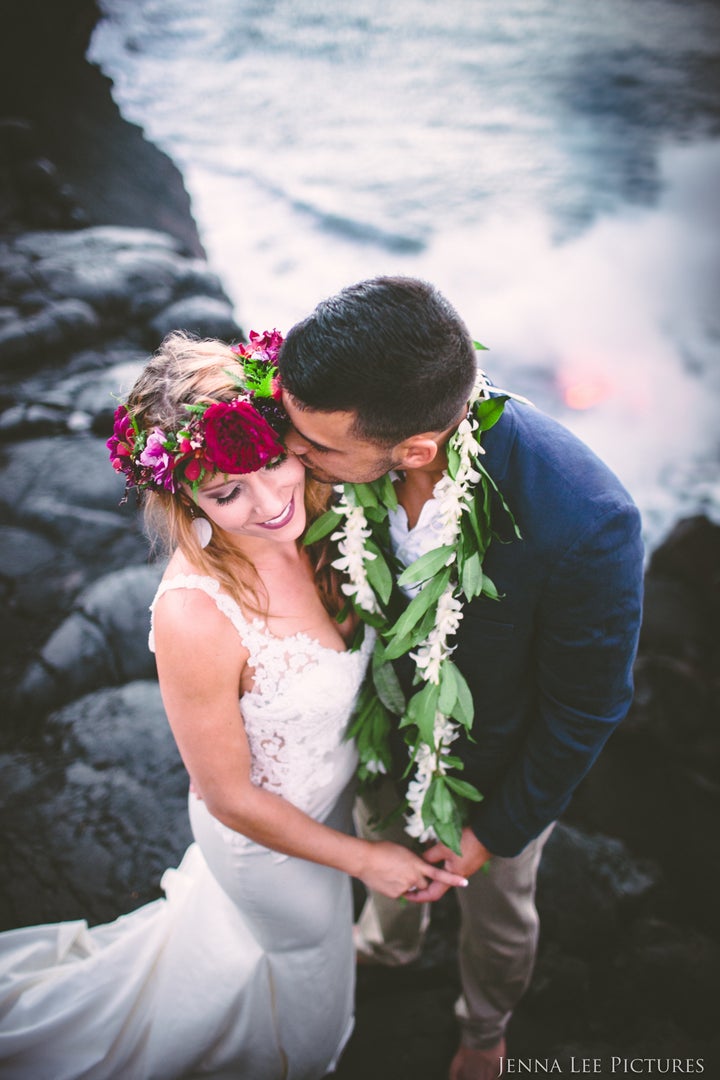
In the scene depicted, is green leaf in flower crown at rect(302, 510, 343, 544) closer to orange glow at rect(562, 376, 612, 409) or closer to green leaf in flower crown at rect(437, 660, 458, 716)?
green leaf in flower crown at rect(437, 660, 458, 716)

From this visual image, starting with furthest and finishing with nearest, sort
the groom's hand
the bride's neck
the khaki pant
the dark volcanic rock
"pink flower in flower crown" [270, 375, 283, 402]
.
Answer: the dark volcanic rock, the khaki pant, the groom's hand, the bride's neck, "pink flower in flower crown" [270, 375, 283, 402]

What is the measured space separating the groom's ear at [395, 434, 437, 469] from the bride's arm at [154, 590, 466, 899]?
69cm

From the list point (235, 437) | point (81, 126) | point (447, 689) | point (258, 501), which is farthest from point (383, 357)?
point (81, 126)

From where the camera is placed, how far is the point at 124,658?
3.77m

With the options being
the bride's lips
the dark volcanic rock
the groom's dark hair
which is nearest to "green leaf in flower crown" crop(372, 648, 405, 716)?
the bride's lips

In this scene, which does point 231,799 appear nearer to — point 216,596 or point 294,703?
point 294,703

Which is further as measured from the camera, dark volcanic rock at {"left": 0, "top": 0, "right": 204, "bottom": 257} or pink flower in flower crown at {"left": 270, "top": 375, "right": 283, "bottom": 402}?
dark volcanic rock at {"left": 0, "top": 0, "right": 204, "bottom": 257}

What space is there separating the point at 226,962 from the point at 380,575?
1.66m

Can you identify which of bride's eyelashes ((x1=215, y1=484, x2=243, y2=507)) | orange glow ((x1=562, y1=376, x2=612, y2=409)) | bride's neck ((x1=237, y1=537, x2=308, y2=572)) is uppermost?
bride's eyelashes ((x1=215, y1=484, x2=243, y2=507))

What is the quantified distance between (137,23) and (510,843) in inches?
696

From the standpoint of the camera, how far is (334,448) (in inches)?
59.9

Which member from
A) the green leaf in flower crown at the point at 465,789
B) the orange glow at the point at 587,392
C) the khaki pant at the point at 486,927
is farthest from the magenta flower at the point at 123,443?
the orange glow at the point at 587,392

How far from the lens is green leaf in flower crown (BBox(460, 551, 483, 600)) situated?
1481 mm

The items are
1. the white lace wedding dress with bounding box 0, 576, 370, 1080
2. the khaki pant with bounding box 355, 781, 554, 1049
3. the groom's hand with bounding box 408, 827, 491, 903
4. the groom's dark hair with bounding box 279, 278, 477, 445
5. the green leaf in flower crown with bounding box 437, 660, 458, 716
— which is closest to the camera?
the groom's dark hair with bounding box 279, 278, 477, 445
